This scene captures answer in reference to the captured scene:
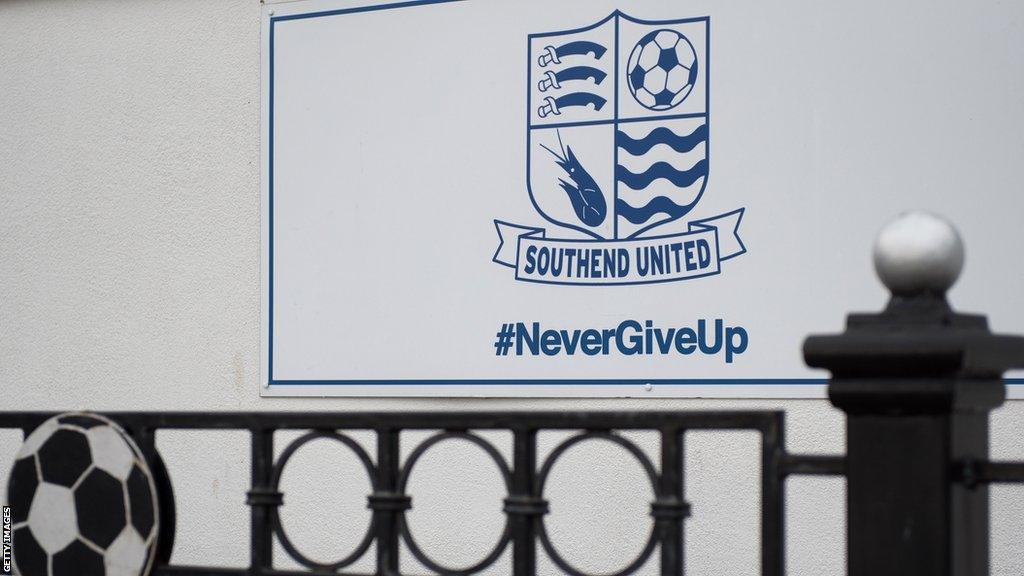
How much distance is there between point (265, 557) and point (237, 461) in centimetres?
257

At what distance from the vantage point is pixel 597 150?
467 cm

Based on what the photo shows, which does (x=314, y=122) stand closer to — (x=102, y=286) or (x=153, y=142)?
(x=153, y=142)

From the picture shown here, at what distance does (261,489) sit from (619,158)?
226 centimetres

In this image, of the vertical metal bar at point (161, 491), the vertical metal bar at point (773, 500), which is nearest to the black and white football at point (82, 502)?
the vertical metal bar at point (161, 491)

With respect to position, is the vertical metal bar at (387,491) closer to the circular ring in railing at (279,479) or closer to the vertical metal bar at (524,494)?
the circular ring in railing at (279,479)

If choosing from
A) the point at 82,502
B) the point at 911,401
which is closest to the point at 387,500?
the point at 82,502

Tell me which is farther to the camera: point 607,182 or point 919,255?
point 607,182

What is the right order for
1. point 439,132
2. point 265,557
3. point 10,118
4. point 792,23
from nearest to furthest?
point 265,557 < point 792,23 < point 439,132 < point 10,118

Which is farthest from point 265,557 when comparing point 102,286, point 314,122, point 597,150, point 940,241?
point 102,286

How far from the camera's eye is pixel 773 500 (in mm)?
2316

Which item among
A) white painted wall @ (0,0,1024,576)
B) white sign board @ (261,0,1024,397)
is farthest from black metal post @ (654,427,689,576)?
white painted wall @ (0,0,1024,576)

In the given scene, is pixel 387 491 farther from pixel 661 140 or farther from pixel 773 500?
pixel 661 140

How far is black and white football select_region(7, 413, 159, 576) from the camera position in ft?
9.13

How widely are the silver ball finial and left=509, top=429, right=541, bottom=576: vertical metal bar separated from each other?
69cm
